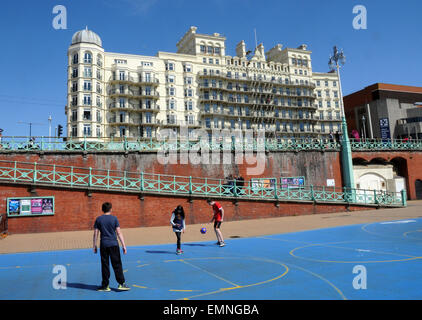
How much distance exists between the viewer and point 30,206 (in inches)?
612

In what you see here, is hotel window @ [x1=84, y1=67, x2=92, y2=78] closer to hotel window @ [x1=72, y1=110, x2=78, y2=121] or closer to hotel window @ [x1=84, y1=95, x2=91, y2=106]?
hotel window @ [x1=84, y1=95, x2=91, y2=106]

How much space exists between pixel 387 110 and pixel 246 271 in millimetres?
65943

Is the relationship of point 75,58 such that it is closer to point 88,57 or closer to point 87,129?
point 88,57

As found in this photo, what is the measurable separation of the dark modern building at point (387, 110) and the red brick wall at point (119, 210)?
143 feet

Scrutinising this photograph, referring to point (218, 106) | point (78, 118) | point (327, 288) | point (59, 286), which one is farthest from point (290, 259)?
point (218, 106)

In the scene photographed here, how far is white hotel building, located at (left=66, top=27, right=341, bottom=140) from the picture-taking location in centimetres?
5481

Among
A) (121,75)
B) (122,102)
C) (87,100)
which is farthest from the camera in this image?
(122,102)

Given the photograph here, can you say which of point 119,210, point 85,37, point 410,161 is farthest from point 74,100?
point 410,161

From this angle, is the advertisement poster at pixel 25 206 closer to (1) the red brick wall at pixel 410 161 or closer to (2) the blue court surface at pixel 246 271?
(2) the blue court surface at pixel 246 271

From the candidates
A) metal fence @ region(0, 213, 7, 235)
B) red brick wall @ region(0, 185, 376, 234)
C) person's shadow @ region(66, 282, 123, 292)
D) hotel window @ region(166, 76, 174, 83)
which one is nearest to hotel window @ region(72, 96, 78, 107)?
hotel window @ region(166, 76, 174, 83)

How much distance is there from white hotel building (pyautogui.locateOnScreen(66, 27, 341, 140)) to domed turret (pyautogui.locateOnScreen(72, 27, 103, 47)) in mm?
169

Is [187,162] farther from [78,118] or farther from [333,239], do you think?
[78,118]

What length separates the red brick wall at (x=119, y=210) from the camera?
614 inches

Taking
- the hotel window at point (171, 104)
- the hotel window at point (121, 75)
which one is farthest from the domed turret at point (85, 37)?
the hotel window at point (171, 104)
